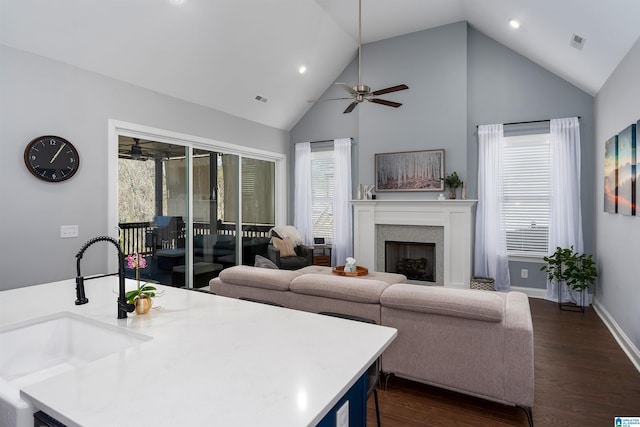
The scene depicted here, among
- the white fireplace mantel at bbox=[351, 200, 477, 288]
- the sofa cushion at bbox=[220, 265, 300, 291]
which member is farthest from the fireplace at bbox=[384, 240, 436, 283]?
the sofa cushion at bbox=[220, 265, 300, 291]

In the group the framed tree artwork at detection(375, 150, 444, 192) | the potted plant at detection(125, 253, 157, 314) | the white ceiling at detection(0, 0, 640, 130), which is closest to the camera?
the potted plant at detection(125, 253, 157, 314)

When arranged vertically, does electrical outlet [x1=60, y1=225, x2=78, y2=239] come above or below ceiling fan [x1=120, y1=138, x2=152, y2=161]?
below

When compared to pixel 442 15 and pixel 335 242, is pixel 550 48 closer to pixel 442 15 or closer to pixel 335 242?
pixel 442 15

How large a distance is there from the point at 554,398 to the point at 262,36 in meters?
4.95

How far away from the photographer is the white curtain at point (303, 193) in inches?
270

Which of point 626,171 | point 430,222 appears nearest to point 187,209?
point 430,222

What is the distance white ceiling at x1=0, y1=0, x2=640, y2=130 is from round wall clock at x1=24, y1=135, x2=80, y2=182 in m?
0.85

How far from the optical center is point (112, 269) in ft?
13.5

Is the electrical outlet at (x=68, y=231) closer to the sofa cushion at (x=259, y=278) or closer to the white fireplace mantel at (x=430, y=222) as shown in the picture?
the sofa cushion at (x=259, y=278)

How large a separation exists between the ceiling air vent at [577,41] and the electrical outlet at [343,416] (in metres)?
4.21

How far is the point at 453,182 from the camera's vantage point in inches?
213

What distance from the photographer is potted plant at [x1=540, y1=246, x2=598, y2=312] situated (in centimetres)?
443

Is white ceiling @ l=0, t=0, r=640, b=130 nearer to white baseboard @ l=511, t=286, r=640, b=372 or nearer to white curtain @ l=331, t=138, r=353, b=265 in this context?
white curtain @ l=331, t=138, r=353, b=265

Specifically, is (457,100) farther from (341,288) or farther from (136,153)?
(136,153)
